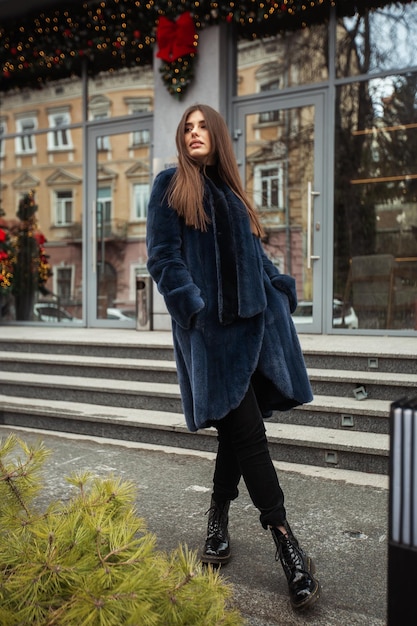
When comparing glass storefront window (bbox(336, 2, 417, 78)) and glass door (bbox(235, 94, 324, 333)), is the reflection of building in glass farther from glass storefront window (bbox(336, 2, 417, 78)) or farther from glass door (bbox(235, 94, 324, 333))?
glass storefront window (bbox(336, 2, 417, 78))

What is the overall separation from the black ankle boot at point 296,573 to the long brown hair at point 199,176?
117cm

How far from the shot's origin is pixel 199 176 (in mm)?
2408

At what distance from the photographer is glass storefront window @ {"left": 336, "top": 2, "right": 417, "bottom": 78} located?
6277 millimetres

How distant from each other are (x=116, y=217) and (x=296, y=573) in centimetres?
646

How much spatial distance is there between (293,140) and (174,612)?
241 inches

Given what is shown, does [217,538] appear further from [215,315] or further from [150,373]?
[150,373]

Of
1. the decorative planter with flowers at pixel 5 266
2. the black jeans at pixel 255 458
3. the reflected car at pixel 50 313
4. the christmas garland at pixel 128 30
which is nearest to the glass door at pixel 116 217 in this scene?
the reflected car at pixel 50 313

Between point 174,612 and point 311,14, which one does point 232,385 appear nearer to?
point 174,612

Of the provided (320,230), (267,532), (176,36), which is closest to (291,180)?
(320,230)

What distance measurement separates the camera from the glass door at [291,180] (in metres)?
6.70

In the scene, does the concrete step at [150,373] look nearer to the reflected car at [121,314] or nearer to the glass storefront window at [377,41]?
the reflected car at [121,314]

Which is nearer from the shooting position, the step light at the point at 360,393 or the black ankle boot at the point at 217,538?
the black ankle boot at the point at 217,538

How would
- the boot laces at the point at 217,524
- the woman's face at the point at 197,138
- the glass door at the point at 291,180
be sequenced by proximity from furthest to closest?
the glass door at the point at 291,180 < the boot laces at the point at 217,524 < the woman's face at the point at 197,138

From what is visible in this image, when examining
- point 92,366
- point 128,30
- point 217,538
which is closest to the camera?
point 217,538
